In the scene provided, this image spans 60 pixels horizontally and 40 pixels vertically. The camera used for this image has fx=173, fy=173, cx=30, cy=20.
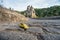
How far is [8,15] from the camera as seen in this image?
2.20 metres

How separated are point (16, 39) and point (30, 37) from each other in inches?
4.2

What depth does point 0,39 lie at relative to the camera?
4.24ft

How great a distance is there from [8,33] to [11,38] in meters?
0.09

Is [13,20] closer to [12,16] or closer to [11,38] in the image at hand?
[12,16]

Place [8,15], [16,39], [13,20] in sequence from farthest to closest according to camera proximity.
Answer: [13,20] < [8,15] < [16,39]

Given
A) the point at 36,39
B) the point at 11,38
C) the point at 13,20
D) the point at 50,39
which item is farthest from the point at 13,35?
the point at 13,20

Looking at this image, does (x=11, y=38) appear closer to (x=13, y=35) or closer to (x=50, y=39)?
(x=13, y=35)

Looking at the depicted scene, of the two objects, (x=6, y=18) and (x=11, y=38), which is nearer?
(x=11, y=38)

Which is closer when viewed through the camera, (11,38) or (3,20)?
(11,38)

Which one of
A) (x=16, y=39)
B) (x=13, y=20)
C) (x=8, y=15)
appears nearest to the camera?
(x=16, y=39)

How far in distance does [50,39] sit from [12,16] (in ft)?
3.71

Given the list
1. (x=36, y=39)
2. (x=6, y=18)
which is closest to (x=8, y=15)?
(x=6, y=18)

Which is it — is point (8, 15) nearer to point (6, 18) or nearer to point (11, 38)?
point (6, 18)

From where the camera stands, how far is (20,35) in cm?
132
